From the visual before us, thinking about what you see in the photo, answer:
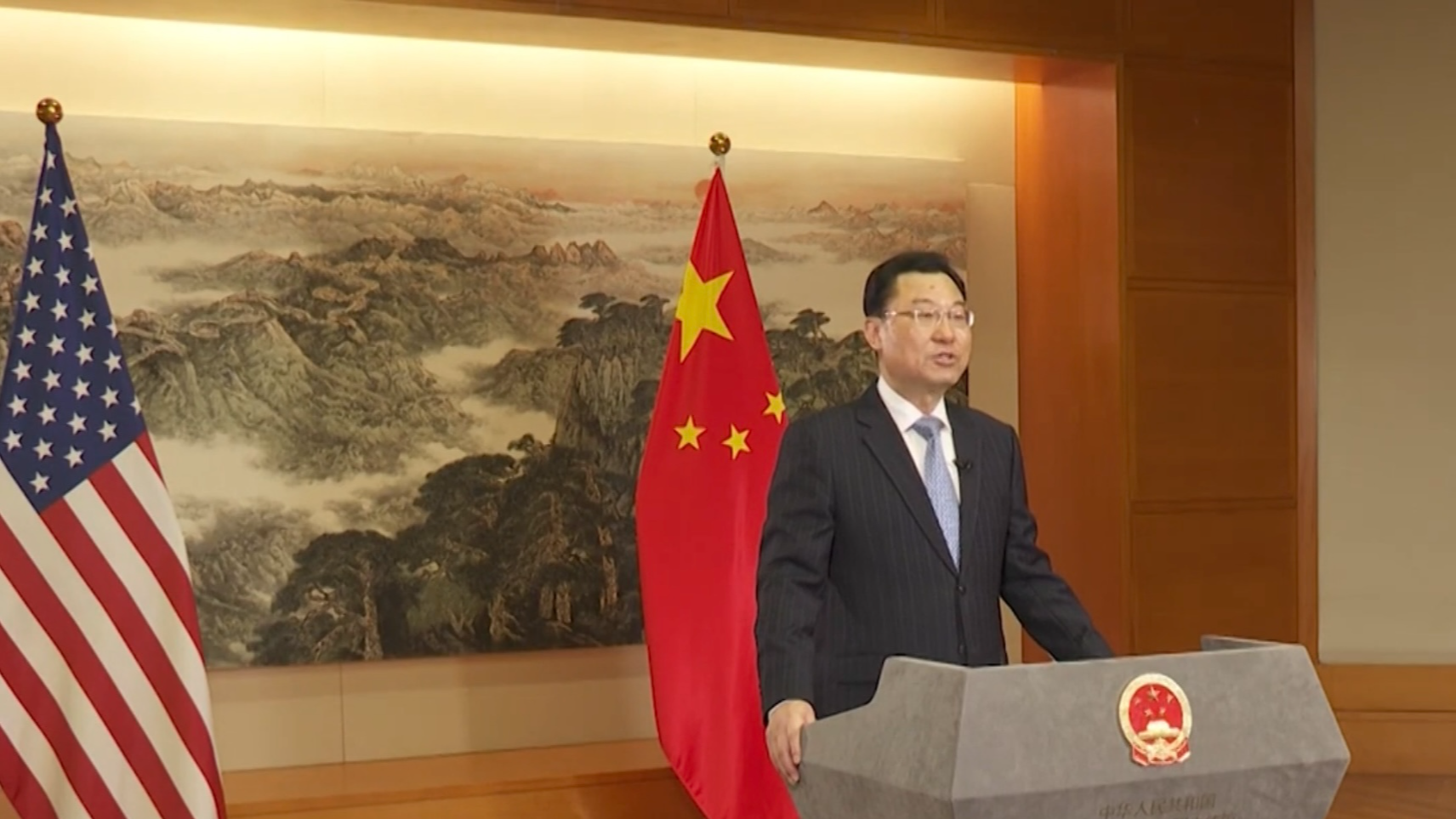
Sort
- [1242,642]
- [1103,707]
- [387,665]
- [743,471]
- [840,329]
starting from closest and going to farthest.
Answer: [1103,707] → [1242,642] → [743,471] → [387,665] → [840,329]

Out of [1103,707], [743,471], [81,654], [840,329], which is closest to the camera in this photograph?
[1103,707]

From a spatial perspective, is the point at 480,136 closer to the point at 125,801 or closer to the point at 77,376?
the point at 77,376

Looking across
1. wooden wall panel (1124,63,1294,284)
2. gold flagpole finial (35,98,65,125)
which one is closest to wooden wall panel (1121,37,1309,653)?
wooden wall panel (1124,63,1294,284)

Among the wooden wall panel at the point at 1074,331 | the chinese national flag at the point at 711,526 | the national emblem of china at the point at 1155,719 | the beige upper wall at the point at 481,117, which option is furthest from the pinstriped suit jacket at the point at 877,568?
the wooden wall panel at the point at 1074,331

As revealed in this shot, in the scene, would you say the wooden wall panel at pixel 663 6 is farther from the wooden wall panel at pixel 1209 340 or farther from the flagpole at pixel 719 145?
the wooden wall panel at pixel 1209 340

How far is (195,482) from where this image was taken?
527 cm

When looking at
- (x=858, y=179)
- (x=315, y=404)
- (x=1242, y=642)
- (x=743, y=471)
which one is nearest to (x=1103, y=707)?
(x=1242, y=642)

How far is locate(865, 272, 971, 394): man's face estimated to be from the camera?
282cm

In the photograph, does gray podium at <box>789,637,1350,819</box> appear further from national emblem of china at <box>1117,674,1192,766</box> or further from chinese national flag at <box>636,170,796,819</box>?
chinese national flag at <box>636,170,796,819</box>

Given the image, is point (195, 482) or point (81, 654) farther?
point (195, 482)

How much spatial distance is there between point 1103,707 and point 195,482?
12.3 ft

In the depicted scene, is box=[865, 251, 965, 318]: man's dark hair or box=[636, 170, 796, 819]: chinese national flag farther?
box=[636, 170, 796, 819]: chinese national flag

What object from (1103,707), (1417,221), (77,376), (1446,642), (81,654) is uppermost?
(1417,221)

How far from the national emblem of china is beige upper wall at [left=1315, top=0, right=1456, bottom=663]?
4252 millimetres
